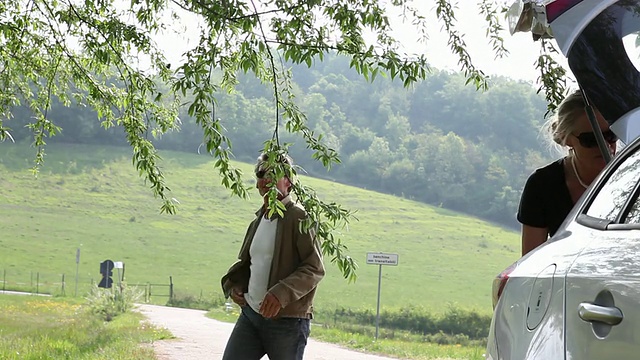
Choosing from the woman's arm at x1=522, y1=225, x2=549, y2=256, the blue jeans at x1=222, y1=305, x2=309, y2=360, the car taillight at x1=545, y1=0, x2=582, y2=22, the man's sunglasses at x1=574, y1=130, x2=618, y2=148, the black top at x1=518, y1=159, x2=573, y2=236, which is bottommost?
the blue jeans at x1=222, y1=305, x2=309, y2=360

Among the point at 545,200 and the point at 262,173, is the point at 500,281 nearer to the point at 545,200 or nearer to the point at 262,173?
the point at 545,200

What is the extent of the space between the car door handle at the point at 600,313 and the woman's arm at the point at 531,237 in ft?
6.20

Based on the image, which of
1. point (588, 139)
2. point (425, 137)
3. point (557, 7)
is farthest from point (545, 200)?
point (425, 137)

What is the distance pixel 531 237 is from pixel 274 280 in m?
1.87

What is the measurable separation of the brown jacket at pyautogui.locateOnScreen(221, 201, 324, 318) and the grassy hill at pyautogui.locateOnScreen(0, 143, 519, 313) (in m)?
67.3

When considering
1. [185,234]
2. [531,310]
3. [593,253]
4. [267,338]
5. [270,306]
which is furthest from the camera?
[185,234]

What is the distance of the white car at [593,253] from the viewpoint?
2125 millimetres

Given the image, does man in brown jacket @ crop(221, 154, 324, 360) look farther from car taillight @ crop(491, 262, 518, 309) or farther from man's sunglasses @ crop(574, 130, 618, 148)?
car taillight @ crop(491, 262, 518, 309)

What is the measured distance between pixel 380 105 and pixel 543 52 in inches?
4942

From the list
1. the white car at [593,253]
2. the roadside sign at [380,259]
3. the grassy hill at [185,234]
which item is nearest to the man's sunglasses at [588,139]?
the white car at [593,253]

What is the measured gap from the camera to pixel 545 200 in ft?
13.9

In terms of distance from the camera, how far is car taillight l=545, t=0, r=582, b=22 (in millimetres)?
3129

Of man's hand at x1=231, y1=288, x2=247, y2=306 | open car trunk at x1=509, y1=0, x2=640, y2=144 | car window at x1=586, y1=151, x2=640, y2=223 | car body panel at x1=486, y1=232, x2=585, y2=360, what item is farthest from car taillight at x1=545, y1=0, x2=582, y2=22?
man's hand at x1=231, y1=288, x2=247, y2=306

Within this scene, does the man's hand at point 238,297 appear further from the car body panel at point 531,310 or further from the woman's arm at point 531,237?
the car body panel at point 531,310
